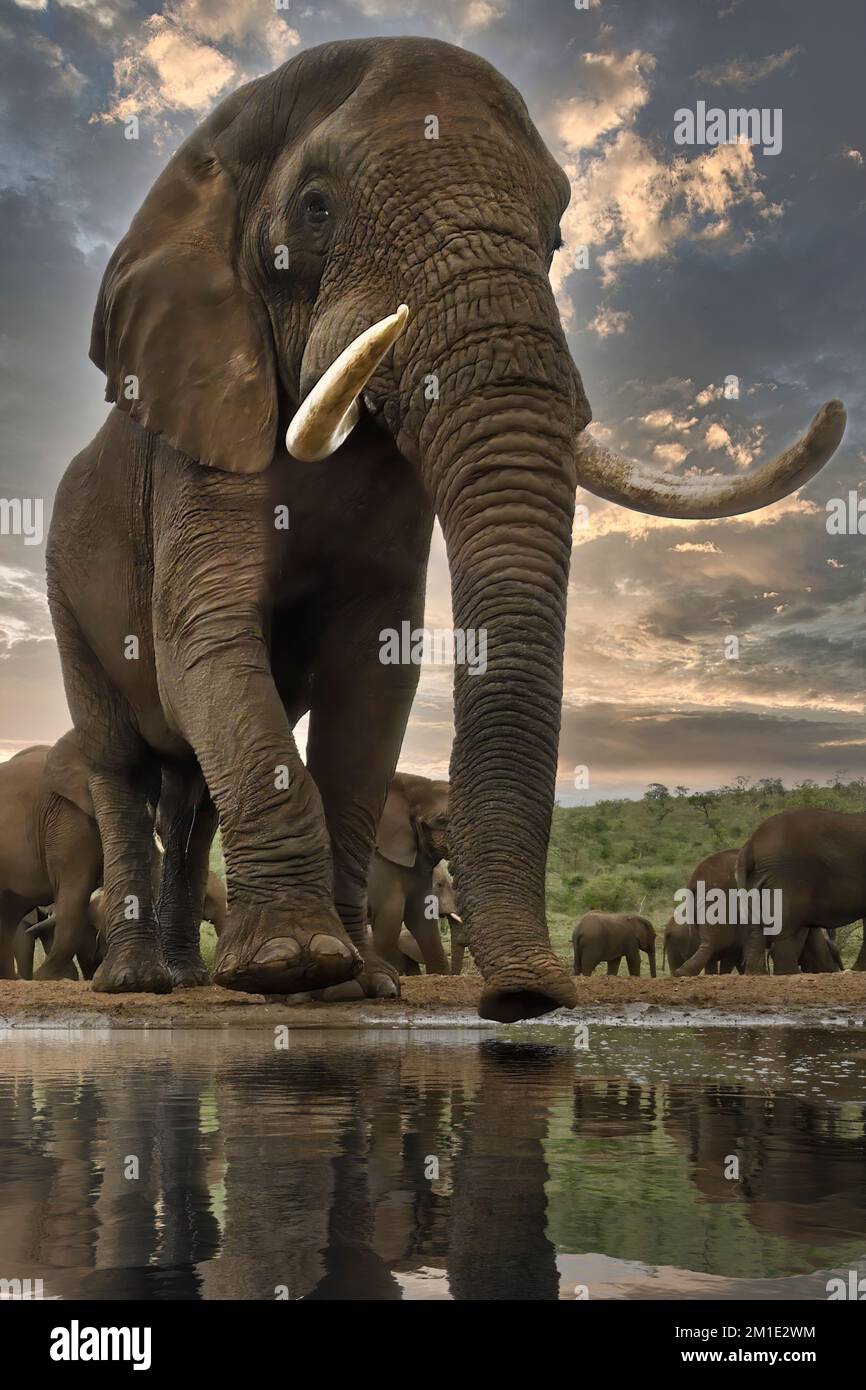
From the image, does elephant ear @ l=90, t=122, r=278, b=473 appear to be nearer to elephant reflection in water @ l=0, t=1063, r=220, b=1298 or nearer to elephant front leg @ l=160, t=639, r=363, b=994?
elephant front leg @ l=160, t=639, r=363, b=994

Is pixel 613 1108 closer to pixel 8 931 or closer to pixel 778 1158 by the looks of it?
pixel 778 1158

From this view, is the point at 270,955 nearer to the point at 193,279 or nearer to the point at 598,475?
the point at 598,475

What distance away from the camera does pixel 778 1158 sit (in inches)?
126

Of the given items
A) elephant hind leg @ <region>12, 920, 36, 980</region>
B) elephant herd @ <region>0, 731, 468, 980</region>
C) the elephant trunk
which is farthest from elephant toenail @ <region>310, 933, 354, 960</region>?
elephant hind leg @ <region>12, 920, 36, 980</region>

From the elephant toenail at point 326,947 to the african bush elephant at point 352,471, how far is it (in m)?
0.01

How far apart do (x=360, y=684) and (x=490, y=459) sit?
2.28 metres

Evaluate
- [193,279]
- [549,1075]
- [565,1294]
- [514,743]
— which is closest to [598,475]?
[514,743]

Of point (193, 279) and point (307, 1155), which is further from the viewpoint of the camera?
point (193, 279)

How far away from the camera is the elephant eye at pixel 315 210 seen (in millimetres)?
7148

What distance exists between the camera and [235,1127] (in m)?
3.71

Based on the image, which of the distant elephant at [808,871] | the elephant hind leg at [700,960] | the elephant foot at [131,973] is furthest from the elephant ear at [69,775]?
the elephant hind leg at [700,960]

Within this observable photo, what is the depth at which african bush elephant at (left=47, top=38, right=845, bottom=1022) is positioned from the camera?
616 cm

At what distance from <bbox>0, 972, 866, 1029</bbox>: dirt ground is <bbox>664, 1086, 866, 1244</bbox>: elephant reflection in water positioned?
3.70 metres

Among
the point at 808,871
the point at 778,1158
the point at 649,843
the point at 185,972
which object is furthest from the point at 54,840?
the point at 649,843
